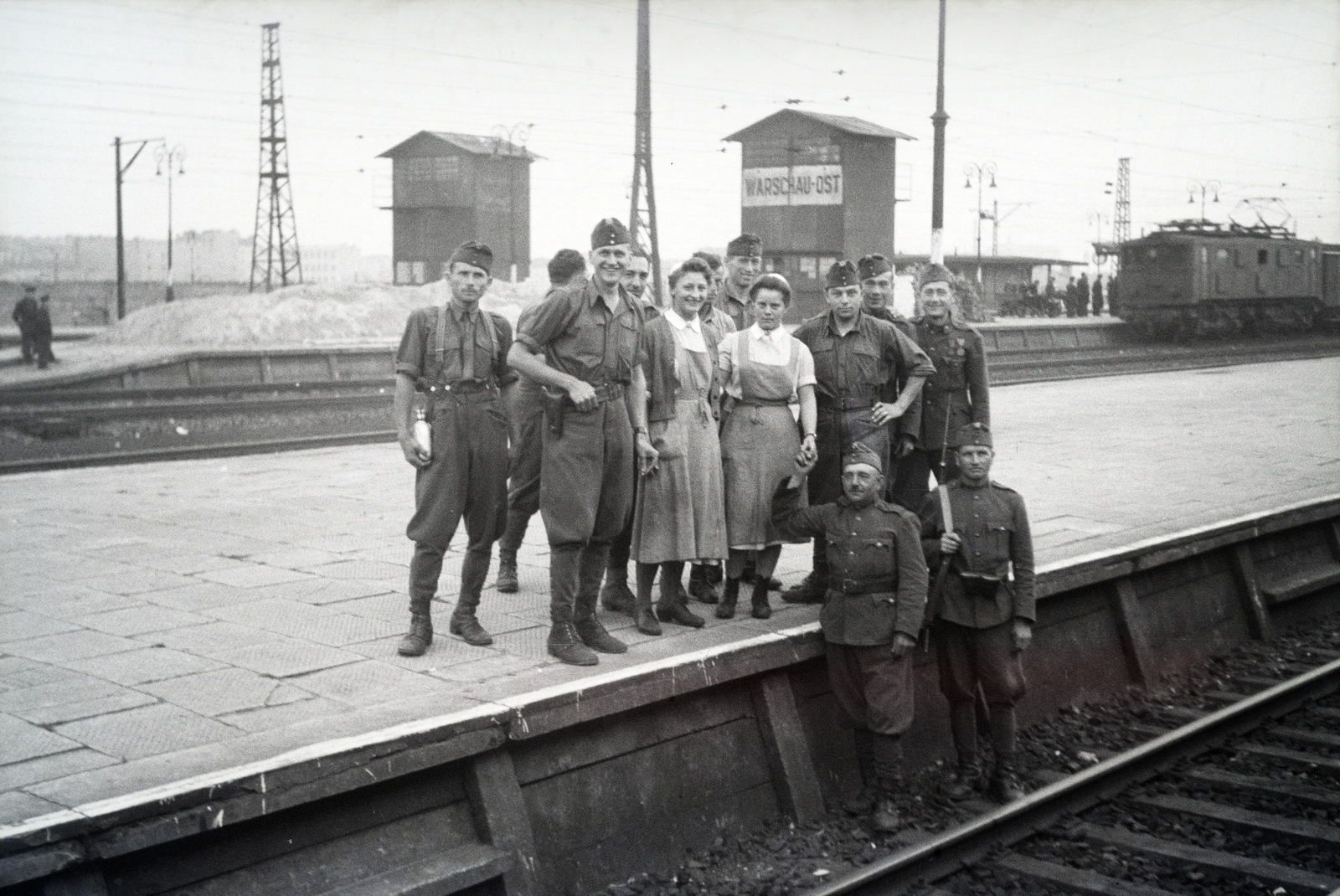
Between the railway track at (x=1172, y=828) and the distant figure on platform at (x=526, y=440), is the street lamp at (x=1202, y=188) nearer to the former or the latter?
the railway track at (x=1172, y=828)

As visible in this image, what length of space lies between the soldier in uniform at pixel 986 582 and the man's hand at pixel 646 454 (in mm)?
1399

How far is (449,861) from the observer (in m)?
5.09

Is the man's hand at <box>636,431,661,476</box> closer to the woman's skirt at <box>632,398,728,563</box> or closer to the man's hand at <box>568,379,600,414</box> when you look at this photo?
the woman's skirt at <box>632,398,728,563</box>

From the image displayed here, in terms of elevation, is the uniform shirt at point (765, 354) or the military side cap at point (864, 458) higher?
the uniform shirt at point (765, 354)

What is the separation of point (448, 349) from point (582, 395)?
0.68 meters

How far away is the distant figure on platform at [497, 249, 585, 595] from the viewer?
7.72 m

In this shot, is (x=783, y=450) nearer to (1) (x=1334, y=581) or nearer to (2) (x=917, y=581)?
(2) (x=917, y=581)

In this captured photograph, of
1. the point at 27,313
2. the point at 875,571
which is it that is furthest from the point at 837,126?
the point at 875,571

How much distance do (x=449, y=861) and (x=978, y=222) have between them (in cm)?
5662

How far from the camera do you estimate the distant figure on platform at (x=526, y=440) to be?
7723 millimetres

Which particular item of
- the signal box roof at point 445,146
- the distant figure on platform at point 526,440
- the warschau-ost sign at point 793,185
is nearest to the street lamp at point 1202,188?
the warschau-ost sign at point 793,185

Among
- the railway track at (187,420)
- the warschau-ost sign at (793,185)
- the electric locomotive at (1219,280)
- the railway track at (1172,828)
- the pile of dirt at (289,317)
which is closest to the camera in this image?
the railway track at (1172,828)

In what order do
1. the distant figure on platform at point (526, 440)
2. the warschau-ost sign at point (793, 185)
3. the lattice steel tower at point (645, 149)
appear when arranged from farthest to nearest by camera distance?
1. the warschau-ost sign at point (793, 185)
2. the lattice steel tower at point (645, 149)
3. the distant figure on platform at point (526, 440)

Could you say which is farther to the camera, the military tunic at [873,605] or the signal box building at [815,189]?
the signal box building at [815,189]
